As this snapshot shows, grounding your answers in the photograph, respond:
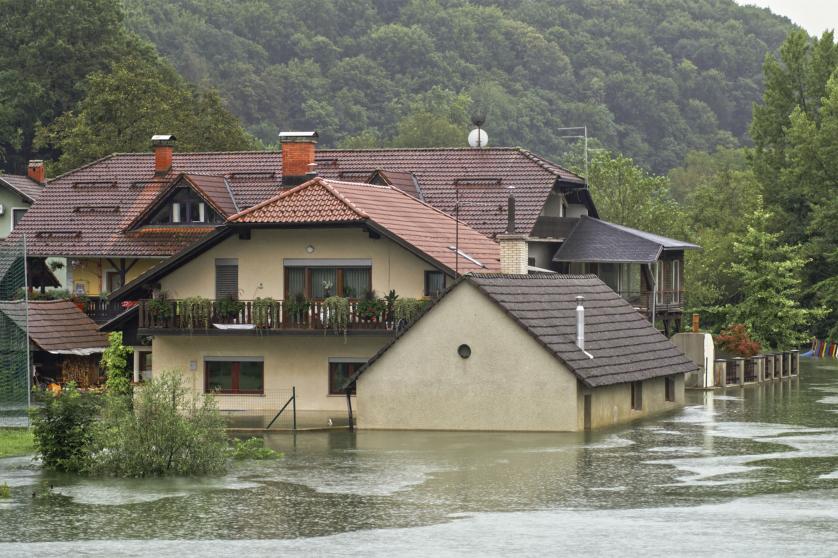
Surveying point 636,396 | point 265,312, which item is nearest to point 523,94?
point 265,312

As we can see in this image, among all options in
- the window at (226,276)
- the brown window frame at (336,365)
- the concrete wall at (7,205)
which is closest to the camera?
the brown window frame at (336,365)

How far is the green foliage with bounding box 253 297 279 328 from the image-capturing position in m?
48.3

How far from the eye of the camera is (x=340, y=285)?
49281mm

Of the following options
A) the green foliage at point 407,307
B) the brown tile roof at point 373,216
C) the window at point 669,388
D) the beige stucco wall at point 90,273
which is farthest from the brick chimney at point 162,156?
the window at point 669,388

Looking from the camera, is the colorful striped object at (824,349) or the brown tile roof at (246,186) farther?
the colorful striped object at (824,349)

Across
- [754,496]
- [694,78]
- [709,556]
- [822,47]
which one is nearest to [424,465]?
[754,496]

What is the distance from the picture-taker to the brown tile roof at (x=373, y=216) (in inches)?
1896

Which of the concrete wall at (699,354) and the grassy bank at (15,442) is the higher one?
the concrete wall at (699,354)

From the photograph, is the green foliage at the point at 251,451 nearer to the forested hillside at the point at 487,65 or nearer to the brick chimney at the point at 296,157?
the brick chimney at the point at 296,157

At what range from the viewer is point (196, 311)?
49094 mm

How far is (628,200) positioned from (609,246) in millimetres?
31670

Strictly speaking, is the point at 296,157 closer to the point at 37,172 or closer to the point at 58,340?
the point at 58,340

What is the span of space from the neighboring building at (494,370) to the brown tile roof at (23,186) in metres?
40.2

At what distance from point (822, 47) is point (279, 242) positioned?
4856cm
